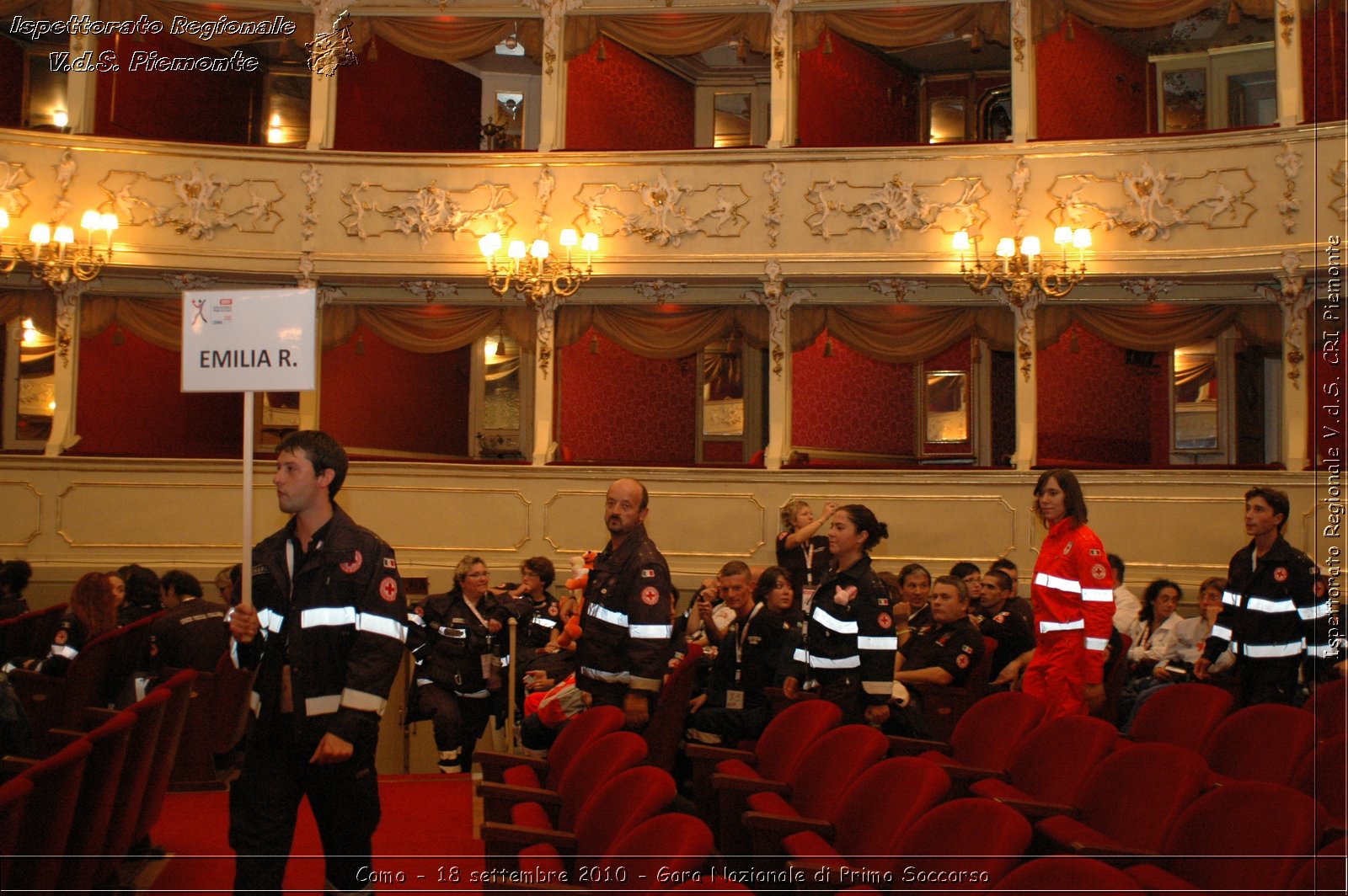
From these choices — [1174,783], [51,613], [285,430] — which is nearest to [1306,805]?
[1174,783]

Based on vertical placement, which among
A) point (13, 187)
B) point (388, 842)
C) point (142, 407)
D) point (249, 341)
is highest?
point (13, 187)

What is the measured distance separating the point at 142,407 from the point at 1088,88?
10576 millimetres

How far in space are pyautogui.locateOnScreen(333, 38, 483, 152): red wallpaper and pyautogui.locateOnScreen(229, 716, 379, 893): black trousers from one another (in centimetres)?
961

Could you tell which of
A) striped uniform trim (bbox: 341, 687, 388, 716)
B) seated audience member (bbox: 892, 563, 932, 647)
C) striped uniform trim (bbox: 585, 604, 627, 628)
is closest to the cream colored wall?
seated audience member (bbox: 892, 563, 932, 647)

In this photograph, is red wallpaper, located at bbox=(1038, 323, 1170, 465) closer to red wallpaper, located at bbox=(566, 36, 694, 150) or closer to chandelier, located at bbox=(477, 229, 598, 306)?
red wallpaper, located at bbox=(566, 36, 694, 150)

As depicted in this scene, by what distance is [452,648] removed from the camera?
23.3 ft

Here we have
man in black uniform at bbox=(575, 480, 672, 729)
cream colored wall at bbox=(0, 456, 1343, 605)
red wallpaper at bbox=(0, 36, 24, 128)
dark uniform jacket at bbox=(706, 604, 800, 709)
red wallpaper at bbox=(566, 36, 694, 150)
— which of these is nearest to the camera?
man in black uniform at bbox=(575, 480, 672, 729)

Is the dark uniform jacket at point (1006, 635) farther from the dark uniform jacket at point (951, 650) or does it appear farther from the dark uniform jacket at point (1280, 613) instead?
the dark uniform jacket at point (1280, 613)

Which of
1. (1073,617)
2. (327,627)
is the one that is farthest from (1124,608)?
(327,627)

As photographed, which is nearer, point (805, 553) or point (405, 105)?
point (805, 553)

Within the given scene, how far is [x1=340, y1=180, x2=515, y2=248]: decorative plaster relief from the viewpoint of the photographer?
38.4ft

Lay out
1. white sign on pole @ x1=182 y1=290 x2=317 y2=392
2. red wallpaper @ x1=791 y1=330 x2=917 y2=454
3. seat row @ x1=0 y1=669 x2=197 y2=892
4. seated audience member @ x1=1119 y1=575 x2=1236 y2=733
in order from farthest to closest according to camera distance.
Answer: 1. red wallpaper @ x1=791 y1=330 x2=917 y2=454
2. seated audience member @ x1=1119 y1=575 x2=1236 y2=733
3. white sign on pole @ x1=182 y1=290 x2=317 y2=392
4. seat row @ x1=0 y1=669 x2=197 y2=892

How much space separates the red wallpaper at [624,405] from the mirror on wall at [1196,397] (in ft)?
17.7

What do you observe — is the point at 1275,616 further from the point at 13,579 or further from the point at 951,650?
the point at 13,579
